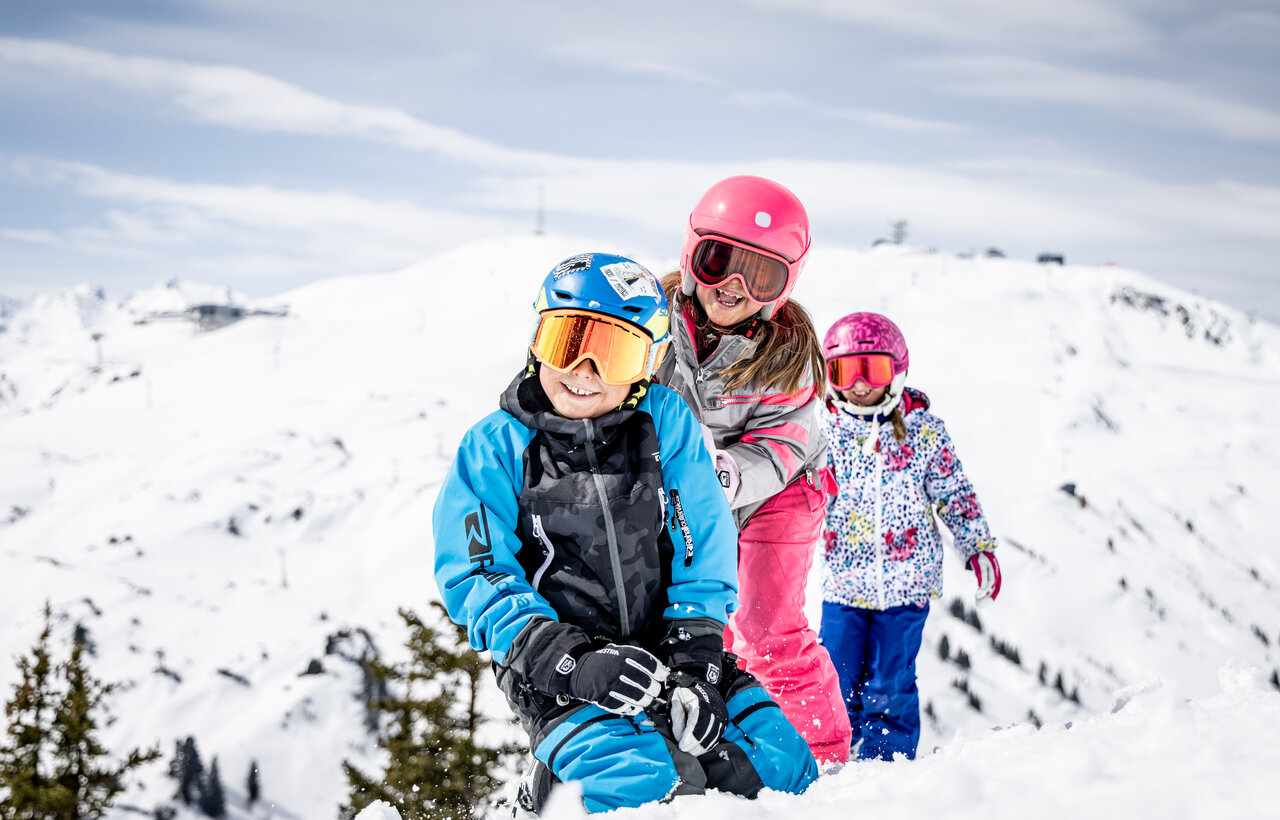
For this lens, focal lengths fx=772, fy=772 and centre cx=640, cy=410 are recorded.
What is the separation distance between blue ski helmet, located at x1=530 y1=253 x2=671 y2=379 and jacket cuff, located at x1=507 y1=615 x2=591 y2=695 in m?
1.09

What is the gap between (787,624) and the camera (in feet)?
13.3

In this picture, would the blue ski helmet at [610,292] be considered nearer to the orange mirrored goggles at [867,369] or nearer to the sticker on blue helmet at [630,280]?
the sticker on blue helmet at [630,280]

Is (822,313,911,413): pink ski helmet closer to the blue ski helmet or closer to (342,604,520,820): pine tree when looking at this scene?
the blue ski helmet

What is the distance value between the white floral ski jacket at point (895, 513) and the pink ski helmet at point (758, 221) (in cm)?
159

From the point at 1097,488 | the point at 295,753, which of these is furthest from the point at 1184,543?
the point at 295,753

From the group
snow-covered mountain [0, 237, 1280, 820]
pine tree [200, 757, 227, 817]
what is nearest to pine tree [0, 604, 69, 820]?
snow-covered mountain [0, 237, 1280, 820]

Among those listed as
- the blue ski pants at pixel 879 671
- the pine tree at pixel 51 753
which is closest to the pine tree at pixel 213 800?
the pine tree at pixel 51 753

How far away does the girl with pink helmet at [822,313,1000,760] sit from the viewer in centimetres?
494

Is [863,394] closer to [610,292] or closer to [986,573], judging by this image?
[986,573]

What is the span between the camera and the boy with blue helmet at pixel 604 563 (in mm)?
2660

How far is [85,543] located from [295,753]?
41.6 metres

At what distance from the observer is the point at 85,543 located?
268 feet

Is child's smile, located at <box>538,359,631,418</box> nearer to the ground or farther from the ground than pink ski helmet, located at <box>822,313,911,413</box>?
nearer to the ground

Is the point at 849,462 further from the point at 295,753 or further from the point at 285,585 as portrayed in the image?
the point at 285,585
